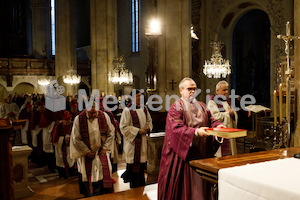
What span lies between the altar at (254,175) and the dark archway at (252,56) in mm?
13256

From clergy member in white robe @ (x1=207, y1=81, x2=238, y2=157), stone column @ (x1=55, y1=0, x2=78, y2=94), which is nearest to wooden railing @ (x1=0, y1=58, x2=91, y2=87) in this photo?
stone column @ (x1=55, y1=0, x2=78, y2=94)

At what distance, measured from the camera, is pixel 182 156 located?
3336 millimetres

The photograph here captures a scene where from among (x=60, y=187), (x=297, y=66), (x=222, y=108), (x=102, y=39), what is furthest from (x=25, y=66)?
(x=297, y=66)

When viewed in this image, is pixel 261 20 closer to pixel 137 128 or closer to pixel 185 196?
pixel 137 128

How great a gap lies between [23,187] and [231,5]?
12.3 m

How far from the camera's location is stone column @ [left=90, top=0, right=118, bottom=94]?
1377 centimetres

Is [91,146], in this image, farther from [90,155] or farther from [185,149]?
[185,149]

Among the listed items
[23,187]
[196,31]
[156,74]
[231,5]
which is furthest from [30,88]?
[23,187]

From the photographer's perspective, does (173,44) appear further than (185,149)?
Yes

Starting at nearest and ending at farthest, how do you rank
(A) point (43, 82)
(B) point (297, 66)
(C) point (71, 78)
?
1. (B) point (297, 66)
2. (C) point (71, 78)
3. (A) point (43, 82)

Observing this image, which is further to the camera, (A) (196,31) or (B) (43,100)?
(A) (196,31)

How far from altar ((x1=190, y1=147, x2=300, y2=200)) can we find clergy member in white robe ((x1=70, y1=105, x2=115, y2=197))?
2.67 metres

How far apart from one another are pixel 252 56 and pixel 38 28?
1766cm

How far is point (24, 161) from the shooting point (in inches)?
225
